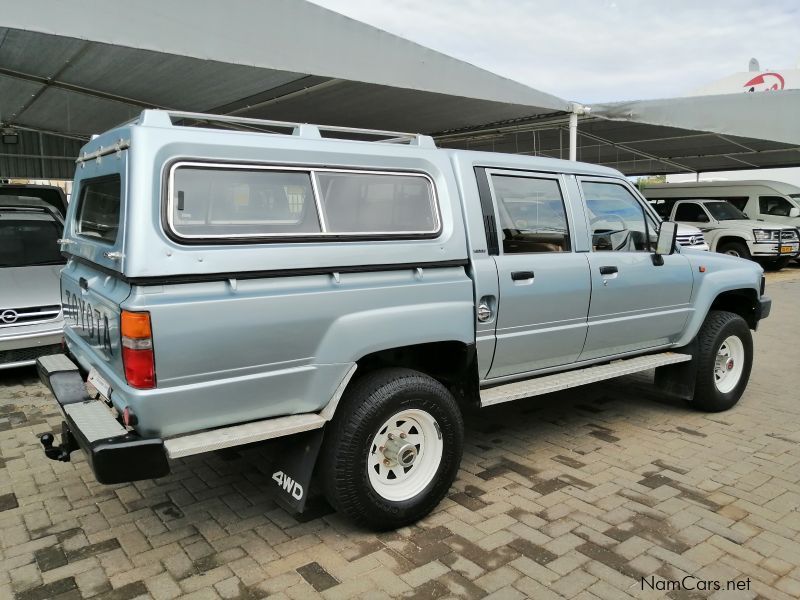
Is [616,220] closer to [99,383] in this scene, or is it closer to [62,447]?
[99,383]

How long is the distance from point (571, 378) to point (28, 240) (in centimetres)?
603

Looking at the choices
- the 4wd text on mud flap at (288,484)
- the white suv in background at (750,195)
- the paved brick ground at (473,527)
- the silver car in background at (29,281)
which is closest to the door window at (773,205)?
the white suv in background at (750,195)

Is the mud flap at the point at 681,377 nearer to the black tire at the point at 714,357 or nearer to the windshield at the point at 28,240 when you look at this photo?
the black tire at the point at 714,357

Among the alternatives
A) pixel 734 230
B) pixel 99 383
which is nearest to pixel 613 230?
pixel 99 383

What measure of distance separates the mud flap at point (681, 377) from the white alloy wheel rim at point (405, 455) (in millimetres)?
2707

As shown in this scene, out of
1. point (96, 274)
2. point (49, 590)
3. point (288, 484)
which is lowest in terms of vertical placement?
point (49, 590)

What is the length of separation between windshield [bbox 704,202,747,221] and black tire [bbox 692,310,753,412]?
37.4ft

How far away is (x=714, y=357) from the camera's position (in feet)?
16.7

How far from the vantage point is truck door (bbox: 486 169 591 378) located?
3766mm

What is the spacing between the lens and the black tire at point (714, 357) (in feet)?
16.5

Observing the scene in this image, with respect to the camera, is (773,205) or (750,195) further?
(750,195)

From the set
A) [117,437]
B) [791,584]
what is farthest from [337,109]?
[791,584]

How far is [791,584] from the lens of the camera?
9.30ft

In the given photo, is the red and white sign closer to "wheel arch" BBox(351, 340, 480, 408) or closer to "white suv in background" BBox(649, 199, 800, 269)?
"white suv in background" BBox(649, 199, 800, 269)
